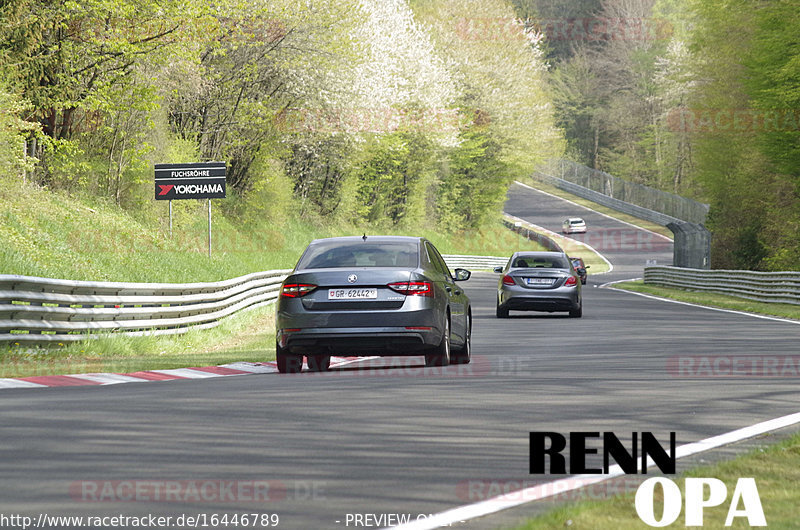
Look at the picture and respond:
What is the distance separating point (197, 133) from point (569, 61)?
9886cm

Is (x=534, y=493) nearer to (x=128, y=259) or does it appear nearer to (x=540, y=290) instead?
(x=540, y=290)

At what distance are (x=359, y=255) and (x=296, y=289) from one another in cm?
88

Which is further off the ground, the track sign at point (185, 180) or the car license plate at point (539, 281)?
the track sign at point (185, 180)

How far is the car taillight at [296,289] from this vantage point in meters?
13.5

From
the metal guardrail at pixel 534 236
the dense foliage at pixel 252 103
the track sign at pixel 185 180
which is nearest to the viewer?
the track sign at pixel 185 180

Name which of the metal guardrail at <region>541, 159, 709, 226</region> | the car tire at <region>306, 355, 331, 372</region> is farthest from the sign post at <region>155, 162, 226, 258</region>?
the metal guardrail at <region>541, 159, 709, 226</region>

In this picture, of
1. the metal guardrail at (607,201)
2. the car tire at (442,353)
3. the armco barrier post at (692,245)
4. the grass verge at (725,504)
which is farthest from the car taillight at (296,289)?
the metal guardrail at (607,201)

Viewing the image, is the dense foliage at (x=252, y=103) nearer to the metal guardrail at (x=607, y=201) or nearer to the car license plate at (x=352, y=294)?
the car license plate at (x=352, y=294)

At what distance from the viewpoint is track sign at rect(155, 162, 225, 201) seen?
1154 inches

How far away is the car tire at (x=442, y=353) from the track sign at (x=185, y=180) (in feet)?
52.5

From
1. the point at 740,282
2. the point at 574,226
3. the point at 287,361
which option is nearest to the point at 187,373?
the point at 287,361

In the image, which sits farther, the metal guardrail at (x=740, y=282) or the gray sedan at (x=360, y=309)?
the metal guardrail at (x=740, y=282)

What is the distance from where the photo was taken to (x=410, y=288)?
1348cm

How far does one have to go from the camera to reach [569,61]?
13675 cm
